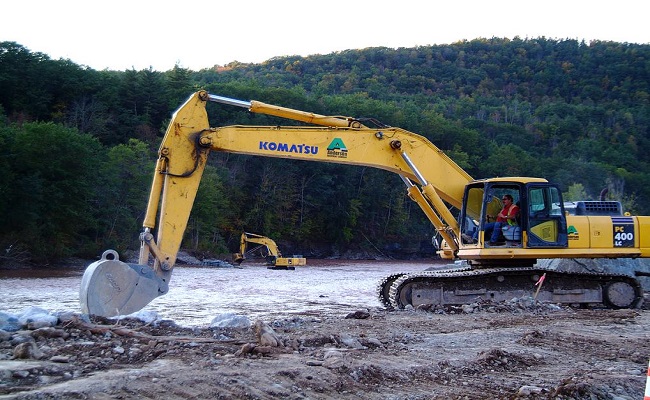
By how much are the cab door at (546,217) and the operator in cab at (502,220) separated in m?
0.24

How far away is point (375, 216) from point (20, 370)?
237 ft

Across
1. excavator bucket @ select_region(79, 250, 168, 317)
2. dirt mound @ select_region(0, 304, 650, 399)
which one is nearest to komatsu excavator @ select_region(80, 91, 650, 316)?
excavator bucket @ select_region(79, 250, 168, 317)

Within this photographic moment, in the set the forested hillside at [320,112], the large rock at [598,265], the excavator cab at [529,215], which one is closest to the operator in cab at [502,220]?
the excavator cab at [529,215]

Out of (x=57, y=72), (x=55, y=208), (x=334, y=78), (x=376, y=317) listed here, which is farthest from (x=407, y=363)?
(x=334, y=78)

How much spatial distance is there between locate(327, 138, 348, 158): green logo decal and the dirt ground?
4832mm

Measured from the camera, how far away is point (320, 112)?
262 ft

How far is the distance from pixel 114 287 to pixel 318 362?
4722mm

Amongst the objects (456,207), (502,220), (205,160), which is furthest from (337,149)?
(502,220)

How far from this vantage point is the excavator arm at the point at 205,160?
10.9 metres

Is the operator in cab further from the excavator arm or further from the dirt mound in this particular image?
the dirt mound

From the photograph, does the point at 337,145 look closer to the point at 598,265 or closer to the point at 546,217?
the point at 546,217

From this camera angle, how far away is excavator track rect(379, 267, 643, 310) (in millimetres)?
14453

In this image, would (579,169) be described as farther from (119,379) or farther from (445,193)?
(119,379)

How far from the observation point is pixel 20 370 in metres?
6.09
